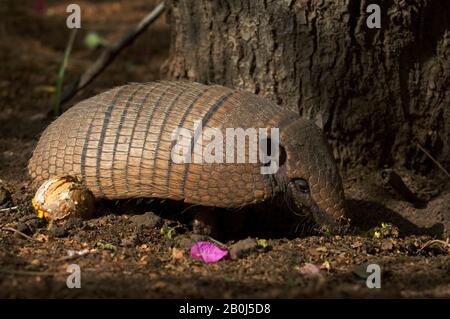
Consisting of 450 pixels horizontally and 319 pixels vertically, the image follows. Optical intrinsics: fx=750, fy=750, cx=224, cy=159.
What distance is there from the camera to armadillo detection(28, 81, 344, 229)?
18.1 feet

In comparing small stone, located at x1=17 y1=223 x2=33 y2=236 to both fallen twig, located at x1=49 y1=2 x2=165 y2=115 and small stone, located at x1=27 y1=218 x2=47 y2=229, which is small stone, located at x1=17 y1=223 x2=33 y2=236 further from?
fallen twig, located at x1=49 y1=2 x2=165 y2=115

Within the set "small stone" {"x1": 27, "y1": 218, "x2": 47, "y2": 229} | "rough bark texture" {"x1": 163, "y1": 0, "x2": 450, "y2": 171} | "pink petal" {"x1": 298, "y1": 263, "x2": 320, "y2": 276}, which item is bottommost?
"pink petal" {"x1": 298, "y1": 263, "x2": 320, "y2": 276}

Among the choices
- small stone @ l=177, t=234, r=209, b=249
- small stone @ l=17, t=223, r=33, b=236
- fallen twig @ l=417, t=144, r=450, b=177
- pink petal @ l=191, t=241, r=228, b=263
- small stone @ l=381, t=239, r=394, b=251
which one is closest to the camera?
pink petal @ l=191, t=241, r=228, b=263

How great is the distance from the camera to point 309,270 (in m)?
4.85

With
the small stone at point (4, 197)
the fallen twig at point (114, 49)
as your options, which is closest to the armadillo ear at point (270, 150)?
the small stone at point (4, 197)

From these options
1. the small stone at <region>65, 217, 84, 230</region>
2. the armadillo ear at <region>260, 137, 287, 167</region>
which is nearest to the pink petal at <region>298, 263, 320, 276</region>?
the armadillo ear at <region>260, 137, 287, 167</region>

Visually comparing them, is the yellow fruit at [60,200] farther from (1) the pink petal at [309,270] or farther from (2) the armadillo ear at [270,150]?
(1) the pink petal at [309,270]

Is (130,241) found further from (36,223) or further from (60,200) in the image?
(36,223)

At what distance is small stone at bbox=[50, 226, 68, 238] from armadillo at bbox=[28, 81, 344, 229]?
1.67 ft

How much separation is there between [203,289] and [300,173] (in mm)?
1550

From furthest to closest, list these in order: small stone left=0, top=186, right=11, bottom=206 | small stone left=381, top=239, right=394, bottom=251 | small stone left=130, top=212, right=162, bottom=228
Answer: small stone left=0, top=186, right=11, bottom=206 → small stone left=130, top=212, right=162, bottom=228 → small stone left=381, top=239, right=394, bottom=251
